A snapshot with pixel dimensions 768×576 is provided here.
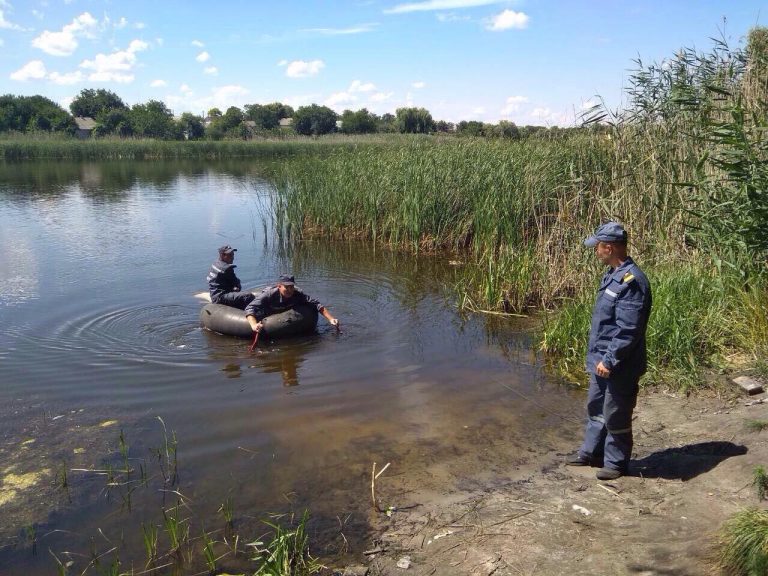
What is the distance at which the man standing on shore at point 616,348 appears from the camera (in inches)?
182

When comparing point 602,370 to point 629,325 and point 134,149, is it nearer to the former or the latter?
point 629,325

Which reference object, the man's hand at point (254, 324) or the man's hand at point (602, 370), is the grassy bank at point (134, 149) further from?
the man's hand at point (602, 370)

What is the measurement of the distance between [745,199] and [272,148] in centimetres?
4867

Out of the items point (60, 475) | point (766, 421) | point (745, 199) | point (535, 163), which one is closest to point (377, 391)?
point (60, 475)

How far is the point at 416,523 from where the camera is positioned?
4.54 metres

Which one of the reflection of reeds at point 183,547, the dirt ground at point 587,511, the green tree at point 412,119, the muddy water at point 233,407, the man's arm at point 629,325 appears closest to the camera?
the dirt ground at point 587,511

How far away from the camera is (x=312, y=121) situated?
89938 mm

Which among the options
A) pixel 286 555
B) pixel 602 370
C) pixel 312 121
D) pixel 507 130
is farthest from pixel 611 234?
pixel 312 121

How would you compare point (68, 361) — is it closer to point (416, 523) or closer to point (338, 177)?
point (416, 523)

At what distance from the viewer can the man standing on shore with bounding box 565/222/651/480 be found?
461cm

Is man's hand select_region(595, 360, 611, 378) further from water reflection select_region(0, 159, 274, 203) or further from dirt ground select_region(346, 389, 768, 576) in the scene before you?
water reflection select_region(0, 159, 274, 203)

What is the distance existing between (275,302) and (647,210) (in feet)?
18.2

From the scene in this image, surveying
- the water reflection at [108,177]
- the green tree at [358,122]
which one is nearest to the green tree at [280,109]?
the green tree at [358,122]

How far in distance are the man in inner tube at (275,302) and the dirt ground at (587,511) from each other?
422 cm
